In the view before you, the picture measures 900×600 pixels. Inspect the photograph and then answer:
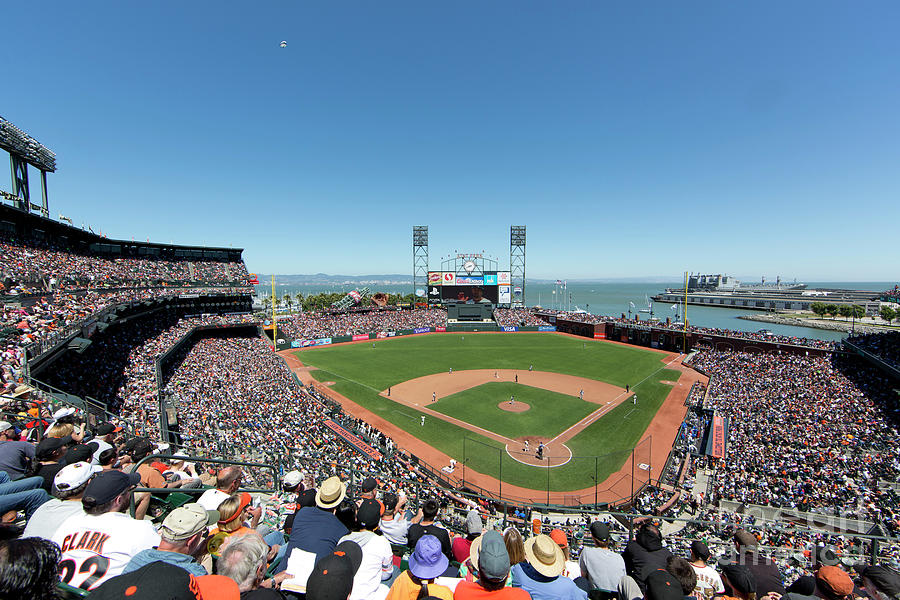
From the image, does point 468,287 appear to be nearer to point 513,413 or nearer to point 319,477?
point 513,413

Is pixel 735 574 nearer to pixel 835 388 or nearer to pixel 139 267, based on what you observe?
pixel 835 388

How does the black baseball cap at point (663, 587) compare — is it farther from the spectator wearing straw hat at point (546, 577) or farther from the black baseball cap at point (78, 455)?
the black baseball cap at point (78, 455)

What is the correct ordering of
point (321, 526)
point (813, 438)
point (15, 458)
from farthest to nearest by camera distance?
1. point (813, 438)
2. point (15, 458)
3. point (321, 526)

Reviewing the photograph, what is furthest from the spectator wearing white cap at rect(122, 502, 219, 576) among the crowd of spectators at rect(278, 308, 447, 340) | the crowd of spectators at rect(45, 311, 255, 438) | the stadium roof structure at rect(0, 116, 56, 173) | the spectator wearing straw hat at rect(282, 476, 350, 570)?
the crowd of spectators at rect(278, 308, 447, 340)

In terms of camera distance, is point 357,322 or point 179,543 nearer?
point 179,543

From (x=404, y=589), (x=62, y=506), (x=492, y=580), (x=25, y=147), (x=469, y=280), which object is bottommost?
(x=404, y=589)

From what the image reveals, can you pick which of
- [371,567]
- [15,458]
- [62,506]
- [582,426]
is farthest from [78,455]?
[582,426]

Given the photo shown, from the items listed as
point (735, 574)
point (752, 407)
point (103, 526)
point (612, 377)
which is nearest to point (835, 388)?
point (752, 407)
